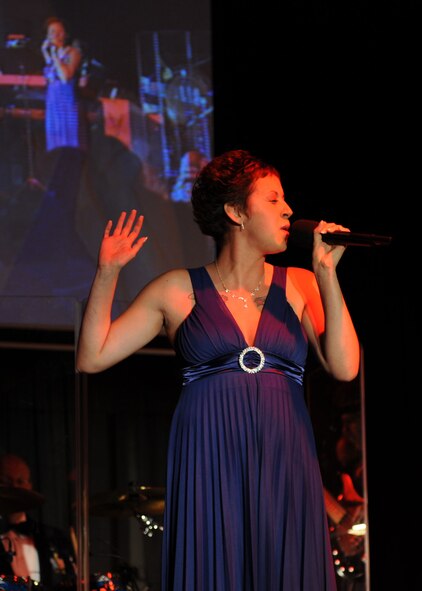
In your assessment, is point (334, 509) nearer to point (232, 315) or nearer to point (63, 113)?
point (232, 315)

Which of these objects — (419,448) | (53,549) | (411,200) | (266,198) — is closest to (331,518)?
(419,448)

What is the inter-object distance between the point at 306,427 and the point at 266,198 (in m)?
0.57

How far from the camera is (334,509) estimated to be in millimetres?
4086

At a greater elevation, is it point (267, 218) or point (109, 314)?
point (267, 218)

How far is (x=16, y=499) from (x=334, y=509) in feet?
3.93

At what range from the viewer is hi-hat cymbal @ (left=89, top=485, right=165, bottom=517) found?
3.83 metres

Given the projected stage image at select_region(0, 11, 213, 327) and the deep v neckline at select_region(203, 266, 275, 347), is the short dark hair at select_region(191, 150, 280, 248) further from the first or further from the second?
the projected stage image at select_region(0, 11, 213, 327)

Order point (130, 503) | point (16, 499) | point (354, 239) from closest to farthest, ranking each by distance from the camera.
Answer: point (354, 239) → point (130, 503) → point (16, 499)

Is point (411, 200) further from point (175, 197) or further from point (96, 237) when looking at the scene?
point (96, 237)

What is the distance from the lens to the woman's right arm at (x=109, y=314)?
8.43 feet

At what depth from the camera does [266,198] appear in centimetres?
266

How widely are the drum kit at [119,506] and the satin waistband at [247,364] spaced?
1377mm

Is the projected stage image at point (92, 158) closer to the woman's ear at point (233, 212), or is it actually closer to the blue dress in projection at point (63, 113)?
the blue dress in projection at point (63, 113)

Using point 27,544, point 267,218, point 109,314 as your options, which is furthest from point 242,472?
point 27,544
